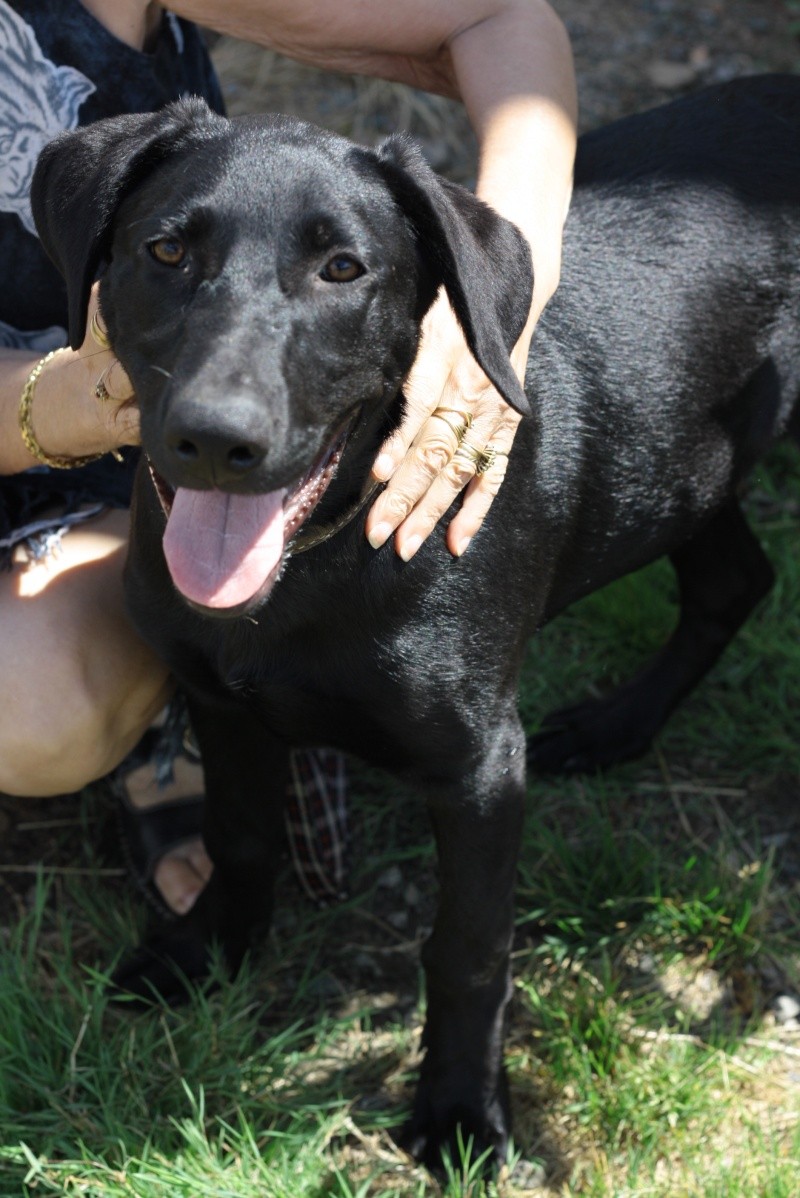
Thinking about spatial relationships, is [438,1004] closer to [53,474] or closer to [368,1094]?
[368,1094]

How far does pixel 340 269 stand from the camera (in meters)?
1.86

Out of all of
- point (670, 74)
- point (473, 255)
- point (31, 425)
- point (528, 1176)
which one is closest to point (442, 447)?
point (473, 255)

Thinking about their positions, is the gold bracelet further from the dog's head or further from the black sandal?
the black sandal

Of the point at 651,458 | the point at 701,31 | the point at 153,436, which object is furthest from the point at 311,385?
the point at 701,31

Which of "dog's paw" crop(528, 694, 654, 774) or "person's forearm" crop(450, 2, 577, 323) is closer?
"person's forearm" crop(450, 2, 577, 323)

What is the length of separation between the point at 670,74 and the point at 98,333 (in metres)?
3.27

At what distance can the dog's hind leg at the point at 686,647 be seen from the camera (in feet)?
10.2

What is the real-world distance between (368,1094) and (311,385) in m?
1.38

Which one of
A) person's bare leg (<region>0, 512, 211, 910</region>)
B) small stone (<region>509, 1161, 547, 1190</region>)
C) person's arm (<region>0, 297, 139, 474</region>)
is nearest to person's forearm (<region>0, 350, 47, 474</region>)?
person's arm (<region>0, 297, 139, 474</region>)

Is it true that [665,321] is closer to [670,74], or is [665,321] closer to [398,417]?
[398,417]

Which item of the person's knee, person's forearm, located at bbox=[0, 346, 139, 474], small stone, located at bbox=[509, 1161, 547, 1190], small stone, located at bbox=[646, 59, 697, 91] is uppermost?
person's forearm, located at bbox=[0, 346, 139, 474]

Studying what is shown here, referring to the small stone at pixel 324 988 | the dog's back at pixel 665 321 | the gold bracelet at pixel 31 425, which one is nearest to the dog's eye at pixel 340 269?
the dog's back at pixel 665 321

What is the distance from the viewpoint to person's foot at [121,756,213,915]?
113 inches

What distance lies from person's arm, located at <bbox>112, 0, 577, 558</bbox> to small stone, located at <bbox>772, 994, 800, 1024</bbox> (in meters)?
1.19
